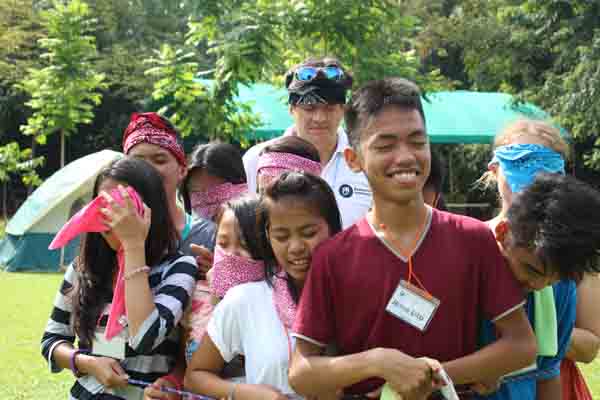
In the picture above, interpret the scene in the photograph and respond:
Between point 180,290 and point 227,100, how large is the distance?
890 centimetres

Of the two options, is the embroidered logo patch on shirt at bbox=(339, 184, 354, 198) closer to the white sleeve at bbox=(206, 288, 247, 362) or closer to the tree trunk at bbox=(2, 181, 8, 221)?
the white sleeve at bbox=(206, 288, 247, 362)

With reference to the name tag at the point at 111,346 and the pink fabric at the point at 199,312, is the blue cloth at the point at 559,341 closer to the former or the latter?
the pink fabric at the point at 199,312

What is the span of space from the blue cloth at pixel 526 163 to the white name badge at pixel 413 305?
2.11ft

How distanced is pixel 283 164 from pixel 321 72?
2.39 feet

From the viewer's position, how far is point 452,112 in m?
18.2

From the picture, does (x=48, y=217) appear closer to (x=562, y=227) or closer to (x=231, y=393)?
(x=231, y=393)

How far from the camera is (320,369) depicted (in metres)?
1.93

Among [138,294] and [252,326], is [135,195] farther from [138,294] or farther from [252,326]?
[252,326]

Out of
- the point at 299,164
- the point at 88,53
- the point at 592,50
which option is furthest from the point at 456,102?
the point at 299,164

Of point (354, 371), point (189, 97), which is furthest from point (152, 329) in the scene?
point (189, 97)

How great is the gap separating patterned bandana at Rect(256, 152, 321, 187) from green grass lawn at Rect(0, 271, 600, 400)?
3650 mm

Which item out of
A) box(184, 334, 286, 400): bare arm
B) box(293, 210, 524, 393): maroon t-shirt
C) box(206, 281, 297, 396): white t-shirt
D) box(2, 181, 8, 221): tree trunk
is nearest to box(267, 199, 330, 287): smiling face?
box(206, 281, 297, 396): white t-shirt

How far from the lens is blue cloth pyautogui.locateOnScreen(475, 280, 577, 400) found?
7.21 ft

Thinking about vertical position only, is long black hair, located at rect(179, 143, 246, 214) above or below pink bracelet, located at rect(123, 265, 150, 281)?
above
